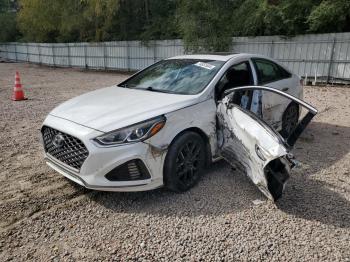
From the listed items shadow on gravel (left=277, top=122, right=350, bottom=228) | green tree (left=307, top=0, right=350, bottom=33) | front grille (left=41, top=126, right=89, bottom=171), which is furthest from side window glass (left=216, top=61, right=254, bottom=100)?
green tree (left=307, top=0, right=350, bottom=33)

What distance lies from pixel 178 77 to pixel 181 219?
195 cm

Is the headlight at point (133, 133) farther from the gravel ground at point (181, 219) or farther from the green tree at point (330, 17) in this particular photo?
the green tree at point (330, 17)

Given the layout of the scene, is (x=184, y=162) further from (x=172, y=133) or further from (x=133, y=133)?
(x=133, y=133)

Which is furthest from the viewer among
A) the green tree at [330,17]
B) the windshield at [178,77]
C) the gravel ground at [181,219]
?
the green tree at [330,17]

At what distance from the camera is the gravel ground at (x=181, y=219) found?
2.70m

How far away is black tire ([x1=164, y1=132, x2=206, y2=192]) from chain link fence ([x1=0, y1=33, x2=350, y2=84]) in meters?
10.6

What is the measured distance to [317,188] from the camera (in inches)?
149

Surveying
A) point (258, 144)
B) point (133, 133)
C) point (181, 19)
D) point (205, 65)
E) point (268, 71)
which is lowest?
point (258, 144)

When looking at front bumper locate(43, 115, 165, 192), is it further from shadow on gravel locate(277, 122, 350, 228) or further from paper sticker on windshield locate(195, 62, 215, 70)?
paper sticker on windshield locate(195, 62, 215, 70)

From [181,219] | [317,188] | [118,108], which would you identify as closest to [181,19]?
[118,108]

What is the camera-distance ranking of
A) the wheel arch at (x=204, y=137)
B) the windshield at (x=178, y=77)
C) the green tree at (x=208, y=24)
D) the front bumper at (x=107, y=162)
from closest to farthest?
the front bumper at (x=107, y=162) → the wheel arch at (x=204, y=137) → the windshield at (x=178, y=77) → the green tree at (x=208, y=24)

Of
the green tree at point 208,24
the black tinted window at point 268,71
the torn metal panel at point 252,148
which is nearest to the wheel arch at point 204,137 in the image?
the torn metal panel at point 252,148

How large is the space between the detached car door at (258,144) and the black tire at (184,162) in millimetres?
353

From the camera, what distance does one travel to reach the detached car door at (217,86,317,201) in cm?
310
